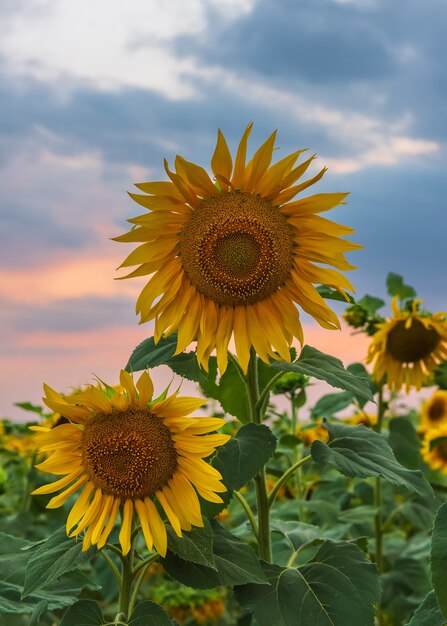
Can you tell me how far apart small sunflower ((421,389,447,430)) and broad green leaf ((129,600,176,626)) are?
99.9 inches

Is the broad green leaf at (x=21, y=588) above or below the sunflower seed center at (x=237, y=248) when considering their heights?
below

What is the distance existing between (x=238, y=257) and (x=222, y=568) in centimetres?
59

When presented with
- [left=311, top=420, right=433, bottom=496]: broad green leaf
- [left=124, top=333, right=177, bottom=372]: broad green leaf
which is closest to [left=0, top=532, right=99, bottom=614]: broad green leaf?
[left=124, top=333, right=177, bottom=372]: broad green leaf

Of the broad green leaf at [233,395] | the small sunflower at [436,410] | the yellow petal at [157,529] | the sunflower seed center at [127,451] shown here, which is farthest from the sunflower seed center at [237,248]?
the small sunflower at [436,410]

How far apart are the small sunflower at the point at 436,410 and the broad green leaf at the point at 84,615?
2537 mm

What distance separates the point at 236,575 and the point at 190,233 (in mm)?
650

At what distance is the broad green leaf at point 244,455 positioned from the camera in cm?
142

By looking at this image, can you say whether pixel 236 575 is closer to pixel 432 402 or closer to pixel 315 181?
pixel 315 181

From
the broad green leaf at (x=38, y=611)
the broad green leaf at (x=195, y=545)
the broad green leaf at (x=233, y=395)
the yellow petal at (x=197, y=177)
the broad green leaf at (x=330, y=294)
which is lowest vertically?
the broad green leaf at (x=38, y=611)

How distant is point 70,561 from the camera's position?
1.43m

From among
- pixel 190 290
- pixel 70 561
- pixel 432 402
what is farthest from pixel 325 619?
pixel 432 402

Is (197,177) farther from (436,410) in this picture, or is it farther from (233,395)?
(436,410)

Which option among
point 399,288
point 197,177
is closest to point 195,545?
point 197,177

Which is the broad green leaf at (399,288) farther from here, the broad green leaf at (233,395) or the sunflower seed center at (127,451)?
the sunflower seed center at (127,451)
